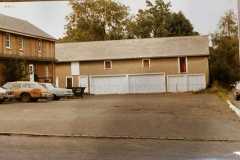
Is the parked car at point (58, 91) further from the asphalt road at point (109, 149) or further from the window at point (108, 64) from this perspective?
the asphalt road at point (109, 149)

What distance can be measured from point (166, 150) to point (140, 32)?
1.86 m

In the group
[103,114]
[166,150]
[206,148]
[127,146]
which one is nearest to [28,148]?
[127,146]

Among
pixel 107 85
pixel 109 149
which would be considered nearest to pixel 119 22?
pixel 109 149

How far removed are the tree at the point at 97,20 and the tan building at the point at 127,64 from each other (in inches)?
64.8

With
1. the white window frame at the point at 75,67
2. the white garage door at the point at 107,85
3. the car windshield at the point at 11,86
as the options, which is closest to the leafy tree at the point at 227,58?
the white garage door at the point at 107,85

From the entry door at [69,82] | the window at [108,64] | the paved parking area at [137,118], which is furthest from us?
the window at [108,64]

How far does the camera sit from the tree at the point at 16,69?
1087cm

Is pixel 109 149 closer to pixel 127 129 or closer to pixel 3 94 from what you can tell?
pixel 127 129

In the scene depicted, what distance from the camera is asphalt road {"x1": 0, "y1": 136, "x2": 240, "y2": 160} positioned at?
5.30 m

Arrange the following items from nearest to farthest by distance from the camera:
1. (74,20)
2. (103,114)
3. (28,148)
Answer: (74,20)
(28,148)
(103,114)

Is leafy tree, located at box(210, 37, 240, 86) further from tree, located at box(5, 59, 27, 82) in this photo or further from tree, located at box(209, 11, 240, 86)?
tree, located at box(5, 59, 27, 82)

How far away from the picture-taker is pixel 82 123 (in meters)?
8.77

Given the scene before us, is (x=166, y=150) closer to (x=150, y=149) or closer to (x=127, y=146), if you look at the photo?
(x=150, y=149)

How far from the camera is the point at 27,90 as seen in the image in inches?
530
